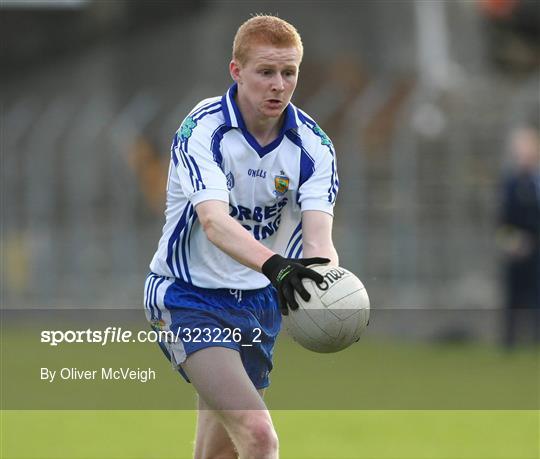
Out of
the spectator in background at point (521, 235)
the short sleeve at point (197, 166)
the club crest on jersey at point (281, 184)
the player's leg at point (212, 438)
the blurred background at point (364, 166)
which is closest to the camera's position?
the short sleeve at point (197, 166)

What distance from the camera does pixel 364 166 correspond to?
1647 cm

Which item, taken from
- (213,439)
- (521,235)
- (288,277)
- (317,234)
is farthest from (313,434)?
(521,235)

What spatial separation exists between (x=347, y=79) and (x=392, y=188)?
6087mm

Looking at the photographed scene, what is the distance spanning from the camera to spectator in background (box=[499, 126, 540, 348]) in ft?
50.0

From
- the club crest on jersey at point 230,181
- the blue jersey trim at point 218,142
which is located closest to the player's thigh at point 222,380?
the club crest on jersey at point 230,181

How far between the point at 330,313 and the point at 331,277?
0.54 feet

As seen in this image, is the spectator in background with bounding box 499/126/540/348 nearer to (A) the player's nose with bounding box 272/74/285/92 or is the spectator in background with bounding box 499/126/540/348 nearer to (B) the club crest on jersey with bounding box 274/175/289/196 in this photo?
(B) the club crest on jersey with bounding box 274/175/289/196

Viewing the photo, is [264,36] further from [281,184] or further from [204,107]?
[281,184]

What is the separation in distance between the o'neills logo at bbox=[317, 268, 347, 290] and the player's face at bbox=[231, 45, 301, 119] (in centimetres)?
81

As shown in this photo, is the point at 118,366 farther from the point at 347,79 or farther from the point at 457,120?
the point at 347,79

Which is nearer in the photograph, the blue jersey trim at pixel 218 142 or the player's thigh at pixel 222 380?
the player's thigh at pixel 222 380

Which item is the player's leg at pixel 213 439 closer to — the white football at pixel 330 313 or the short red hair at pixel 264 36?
the white football at pixel 330 313

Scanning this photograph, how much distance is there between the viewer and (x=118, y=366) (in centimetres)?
992

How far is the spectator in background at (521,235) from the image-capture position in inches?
600
